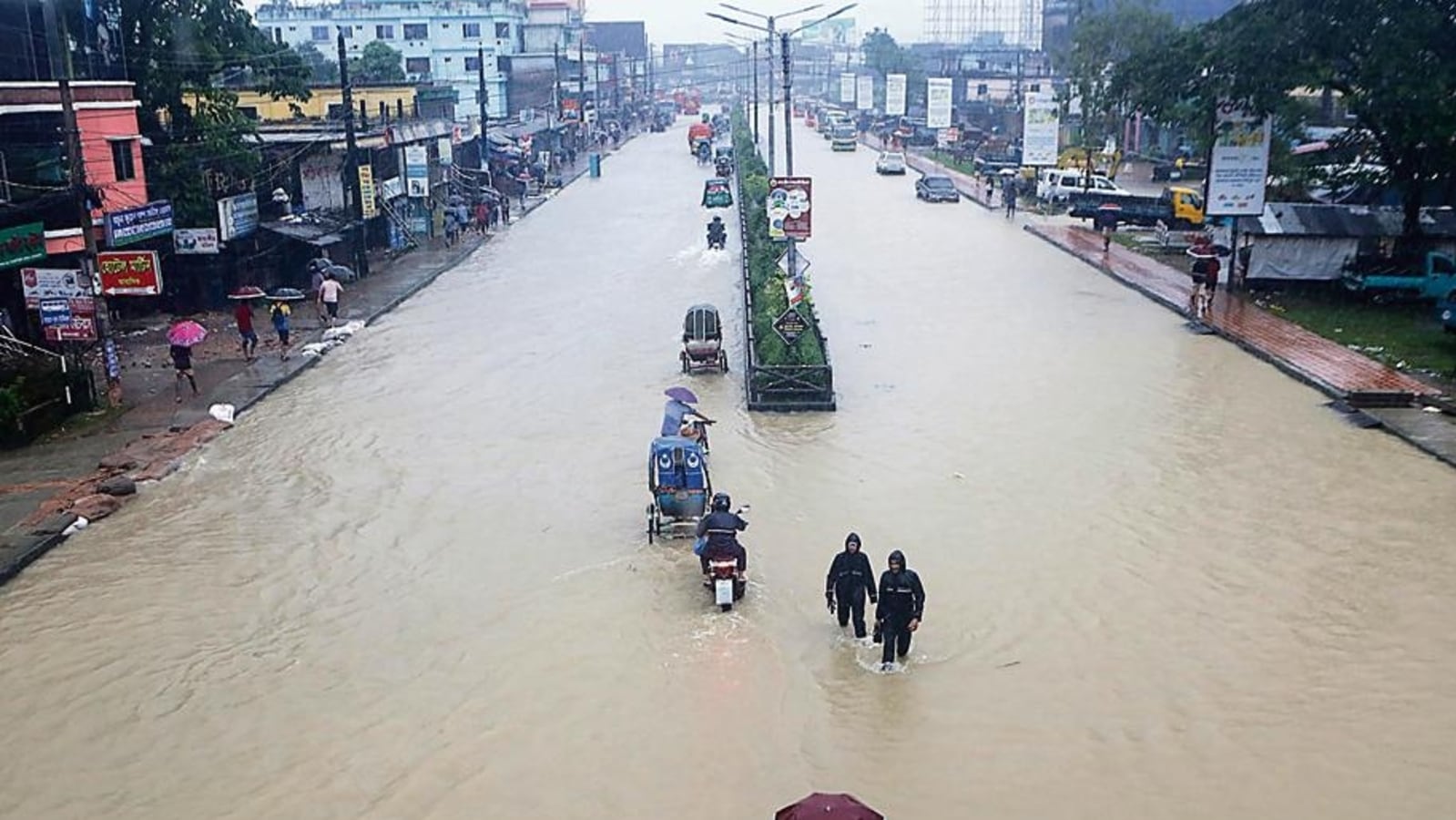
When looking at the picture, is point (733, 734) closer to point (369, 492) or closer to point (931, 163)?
point (369, 492)

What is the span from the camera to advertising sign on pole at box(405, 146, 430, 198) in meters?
39.8

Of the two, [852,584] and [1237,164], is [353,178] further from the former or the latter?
[852,584]

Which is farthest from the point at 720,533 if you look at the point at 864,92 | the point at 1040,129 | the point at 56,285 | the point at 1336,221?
the point at 864,92

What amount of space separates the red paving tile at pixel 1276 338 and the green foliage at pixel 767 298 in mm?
8097

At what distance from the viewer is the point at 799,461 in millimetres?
17797

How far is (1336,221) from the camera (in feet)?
98.6

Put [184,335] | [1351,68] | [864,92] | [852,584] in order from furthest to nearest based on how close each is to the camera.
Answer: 1. [864,92]
2. [1351,68]
3. [184,335]
4. [852,584]

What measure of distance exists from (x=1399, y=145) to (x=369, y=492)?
76.0 ft

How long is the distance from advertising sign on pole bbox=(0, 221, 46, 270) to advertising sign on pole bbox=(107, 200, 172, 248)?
123 cm

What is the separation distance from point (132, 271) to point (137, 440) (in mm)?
4096

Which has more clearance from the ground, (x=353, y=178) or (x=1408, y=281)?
(x=353, y=178)

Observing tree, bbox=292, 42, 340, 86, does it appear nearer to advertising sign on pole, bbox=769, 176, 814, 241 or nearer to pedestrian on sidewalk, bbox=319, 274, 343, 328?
pedestrian on sidewalk, bbox=319, 274, 343, 328

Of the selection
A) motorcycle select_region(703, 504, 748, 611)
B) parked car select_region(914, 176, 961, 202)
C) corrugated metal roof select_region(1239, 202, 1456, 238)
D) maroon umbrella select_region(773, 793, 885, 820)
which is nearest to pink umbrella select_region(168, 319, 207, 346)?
motorcycle select_region(703, 504, 748, 611)

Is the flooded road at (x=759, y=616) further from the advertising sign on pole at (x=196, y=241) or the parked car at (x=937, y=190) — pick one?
the parked car at (x=937, y=190)
